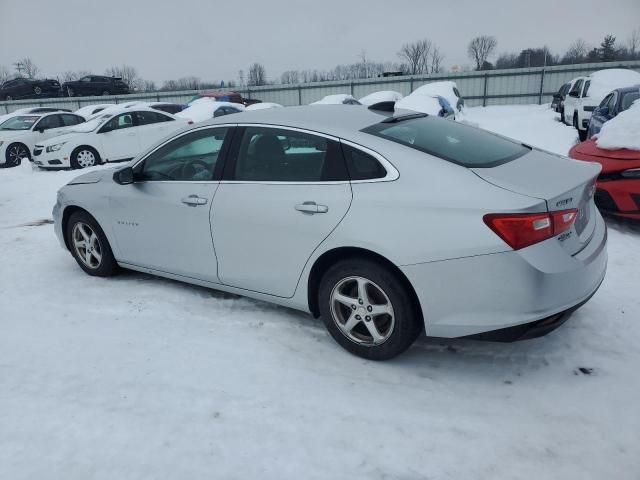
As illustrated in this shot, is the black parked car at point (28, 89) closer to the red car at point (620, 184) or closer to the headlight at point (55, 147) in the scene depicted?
the headlight at point (55, 147)

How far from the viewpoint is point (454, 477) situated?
7.32ft

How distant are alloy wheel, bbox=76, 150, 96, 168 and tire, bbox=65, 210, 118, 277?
8.29 meters

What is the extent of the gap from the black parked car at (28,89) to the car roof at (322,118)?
1524 inches

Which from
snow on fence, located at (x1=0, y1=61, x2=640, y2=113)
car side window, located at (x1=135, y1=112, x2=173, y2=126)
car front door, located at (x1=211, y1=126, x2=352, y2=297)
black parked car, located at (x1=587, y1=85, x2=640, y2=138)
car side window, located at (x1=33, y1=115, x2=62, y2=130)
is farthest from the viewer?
snow on fence, located at (x1=0, y1=61, x2=640, y2=113)

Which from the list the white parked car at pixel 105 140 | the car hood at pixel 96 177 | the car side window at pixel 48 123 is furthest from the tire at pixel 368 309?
the car side window at pixel 48 123

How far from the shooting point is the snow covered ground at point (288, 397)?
2.34 m

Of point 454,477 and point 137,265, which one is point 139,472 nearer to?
point 454,477

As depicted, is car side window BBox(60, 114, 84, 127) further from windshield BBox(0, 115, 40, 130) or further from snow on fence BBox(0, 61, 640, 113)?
snow on fence BBox(0, 61, 640, 113)

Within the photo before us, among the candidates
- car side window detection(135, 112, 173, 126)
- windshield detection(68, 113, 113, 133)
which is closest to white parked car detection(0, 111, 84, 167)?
windshield detection(68, 113, 113, 133)

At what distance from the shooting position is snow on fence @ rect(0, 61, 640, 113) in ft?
97.4

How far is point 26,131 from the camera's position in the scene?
14211 mm

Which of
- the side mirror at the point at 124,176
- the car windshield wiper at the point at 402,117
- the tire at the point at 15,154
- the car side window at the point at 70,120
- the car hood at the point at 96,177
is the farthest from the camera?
the car side window at the point at 70,120

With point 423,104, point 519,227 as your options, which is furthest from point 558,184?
point 423,104

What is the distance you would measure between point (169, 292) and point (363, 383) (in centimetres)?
215
